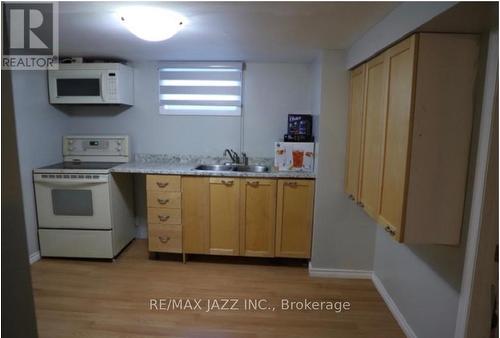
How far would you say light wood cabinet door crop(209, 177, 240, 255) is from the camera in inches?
115

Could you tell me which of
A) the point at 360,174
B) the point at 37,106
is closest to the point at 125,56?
the point at 37,106

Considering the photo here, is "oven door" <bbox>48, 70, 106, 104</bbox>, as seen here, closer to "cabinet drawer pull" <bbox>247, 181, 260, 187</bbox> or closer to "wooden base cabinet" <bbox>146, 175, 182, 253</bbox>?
"wooden base cabinet" <bbox>146, 175, 182, 253</bbox>

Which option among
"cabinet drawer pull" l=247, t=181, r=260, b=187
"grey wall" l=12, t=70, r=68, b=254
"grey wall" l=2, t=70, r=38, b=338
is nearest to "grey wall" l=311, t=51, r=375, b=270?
"cabinet drawer pull" l=247, t=181, r=260, b=187

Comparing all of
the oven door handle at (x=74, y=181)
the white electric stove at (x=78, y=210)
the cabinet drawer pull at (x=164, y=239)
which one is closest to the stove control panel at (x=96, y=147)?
the white electric stove at (x=78, y=210)

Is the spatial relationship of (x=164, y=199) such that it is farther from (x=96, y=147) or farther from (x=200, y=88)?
(x=200, y=88)

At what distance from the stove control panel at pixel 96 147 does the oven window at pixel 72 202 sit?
598 millimetres

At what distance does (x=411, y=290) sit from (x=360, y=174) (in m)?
0.87

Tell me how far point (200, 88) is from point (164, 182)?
1.12 m

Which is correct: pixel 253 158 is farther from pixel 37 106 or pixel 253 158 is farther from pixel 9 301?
pixel 9 301

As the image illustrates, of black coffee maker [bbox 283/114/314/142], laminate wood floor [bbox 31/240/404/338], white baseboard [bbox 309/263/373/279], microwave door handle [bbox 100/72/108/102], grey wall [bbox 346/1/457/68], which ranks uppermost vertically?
grey wall [bbox 346/1/457/68]

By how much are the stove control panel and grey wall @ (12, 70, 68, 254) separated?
15 centimetres

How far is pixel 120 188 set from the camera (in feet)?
10.4

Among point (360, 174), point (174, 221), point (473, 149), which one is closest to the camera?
point (473, 149)

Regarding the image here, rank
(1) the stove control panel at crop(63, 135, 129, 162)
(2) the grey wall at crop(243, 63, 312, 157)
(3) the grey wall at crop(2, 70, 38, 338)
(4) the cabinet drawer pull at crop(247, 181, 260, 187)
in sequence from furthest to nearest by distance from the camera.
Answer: (1) the stove control panel at crop(63, 135, 129, 162) → (2) the grey wall at crop(243, 63, 312, 157) → (4) the cabinet drawer pull at crop(247, 181, 260, 187) → (3) the grey wall at crop(2, 70, 38, 338)
